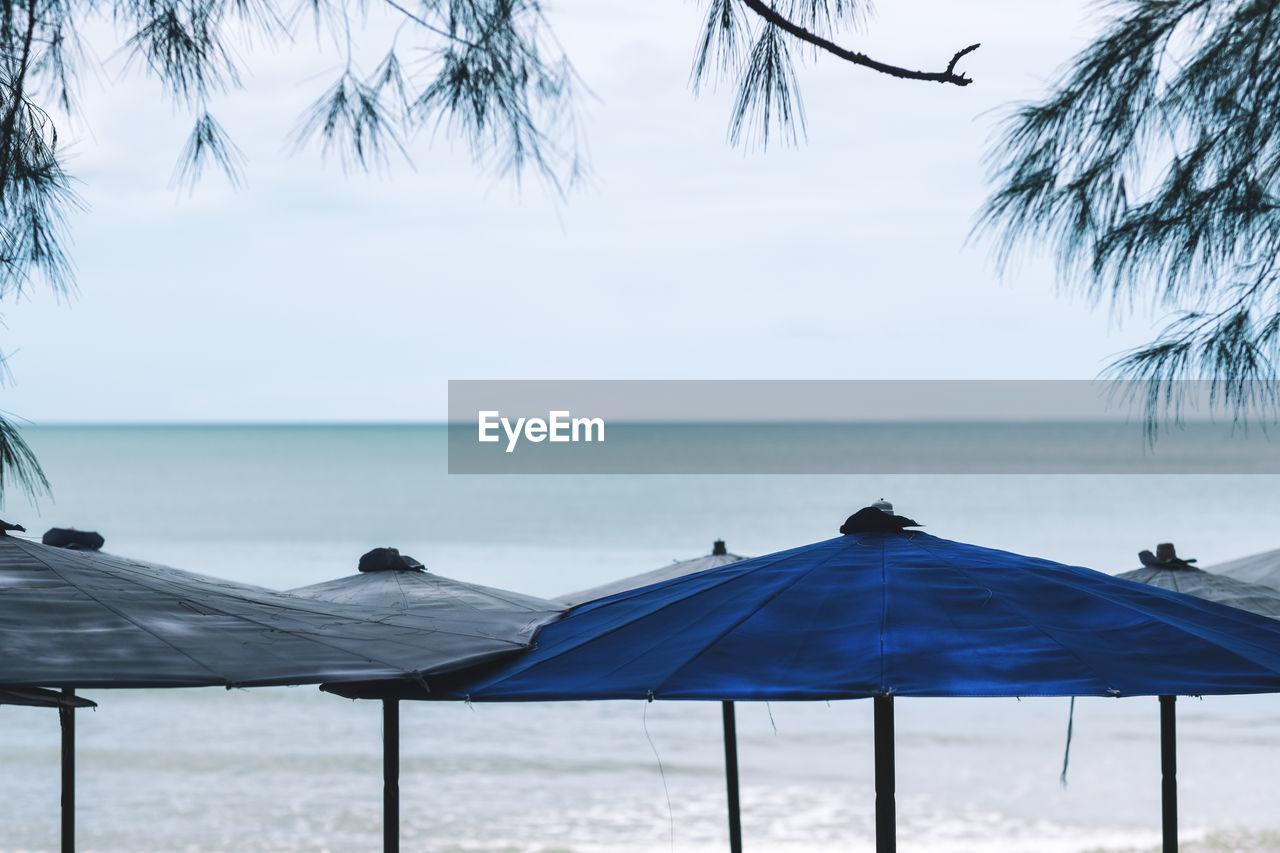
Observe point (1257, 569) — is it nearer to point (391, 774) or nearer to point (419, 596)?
point (419, 596)

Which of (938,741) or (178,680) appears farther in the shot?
(938,741)

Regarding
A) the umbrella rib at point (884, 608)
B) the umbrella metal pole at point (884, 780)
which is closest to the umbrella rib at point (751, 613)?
the umbrella rib at point (884, 608)

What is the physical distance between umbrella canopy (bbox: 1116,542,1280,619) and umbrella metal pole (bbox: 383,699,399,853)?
11.0ft

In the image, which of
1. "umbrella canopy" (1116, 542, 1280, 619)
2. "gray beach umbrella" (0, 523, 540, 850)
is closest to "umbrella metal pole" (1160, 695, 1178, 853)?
"umbrella canopy" (1116, 542, 1280, 619)

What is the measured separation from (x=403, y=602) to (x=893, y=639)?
8.85 ft

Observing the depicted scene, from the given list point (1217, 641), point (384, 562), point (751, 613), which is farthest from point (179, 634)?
point (384, 562)

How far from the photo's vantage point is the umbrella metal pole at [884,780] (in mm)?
3461

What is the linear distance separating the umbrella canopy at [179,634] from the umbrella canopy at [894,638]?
0.55 ft

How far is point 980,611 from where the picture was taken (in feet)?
10.8

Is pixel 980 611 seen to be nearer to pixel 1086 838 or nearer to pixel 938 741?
pixel 1086 838

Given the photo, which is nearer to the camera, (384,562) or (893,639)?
(893,639)

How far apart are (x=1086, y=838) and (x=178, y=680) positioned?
945cm

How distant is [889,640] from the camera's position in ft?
10.3

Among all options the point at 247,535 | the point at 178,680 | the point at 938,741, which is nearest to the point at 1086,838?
the point at 938,741
